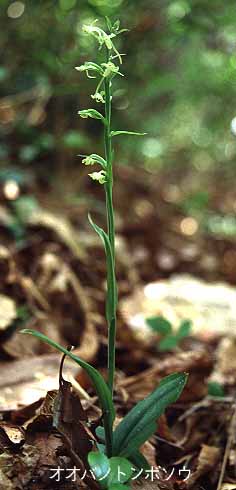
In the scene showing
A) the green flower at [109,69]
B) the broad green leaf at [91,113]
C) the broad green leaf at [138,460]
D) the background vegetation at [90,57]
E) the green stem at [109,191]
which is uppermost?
the background vegetation at [90,57]

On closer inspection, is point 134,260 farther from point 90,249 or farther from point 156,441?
point 156,441

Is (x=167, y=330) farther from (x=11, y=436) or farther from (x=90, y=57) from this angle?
(x=90, y=57)

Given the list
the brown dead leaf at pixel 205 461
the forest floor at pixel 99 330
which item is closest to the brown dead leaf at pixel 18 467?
the forest floor at pixel 99 330

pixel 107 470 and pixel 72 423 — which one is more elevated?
pixel 72 423

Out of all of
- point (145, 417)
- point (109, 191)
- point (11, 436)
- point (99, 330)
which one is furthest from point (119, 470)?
point (99, 330)

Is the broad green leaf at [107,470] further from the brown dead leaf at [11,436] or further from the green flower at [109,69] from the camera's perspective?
the green flower at [109,69]

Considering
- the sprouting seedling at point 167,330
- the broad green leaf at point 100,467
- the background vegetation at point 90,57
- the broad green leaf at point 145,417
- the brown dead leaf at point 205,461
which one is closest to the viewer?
the broad green leaf at point 100,467
